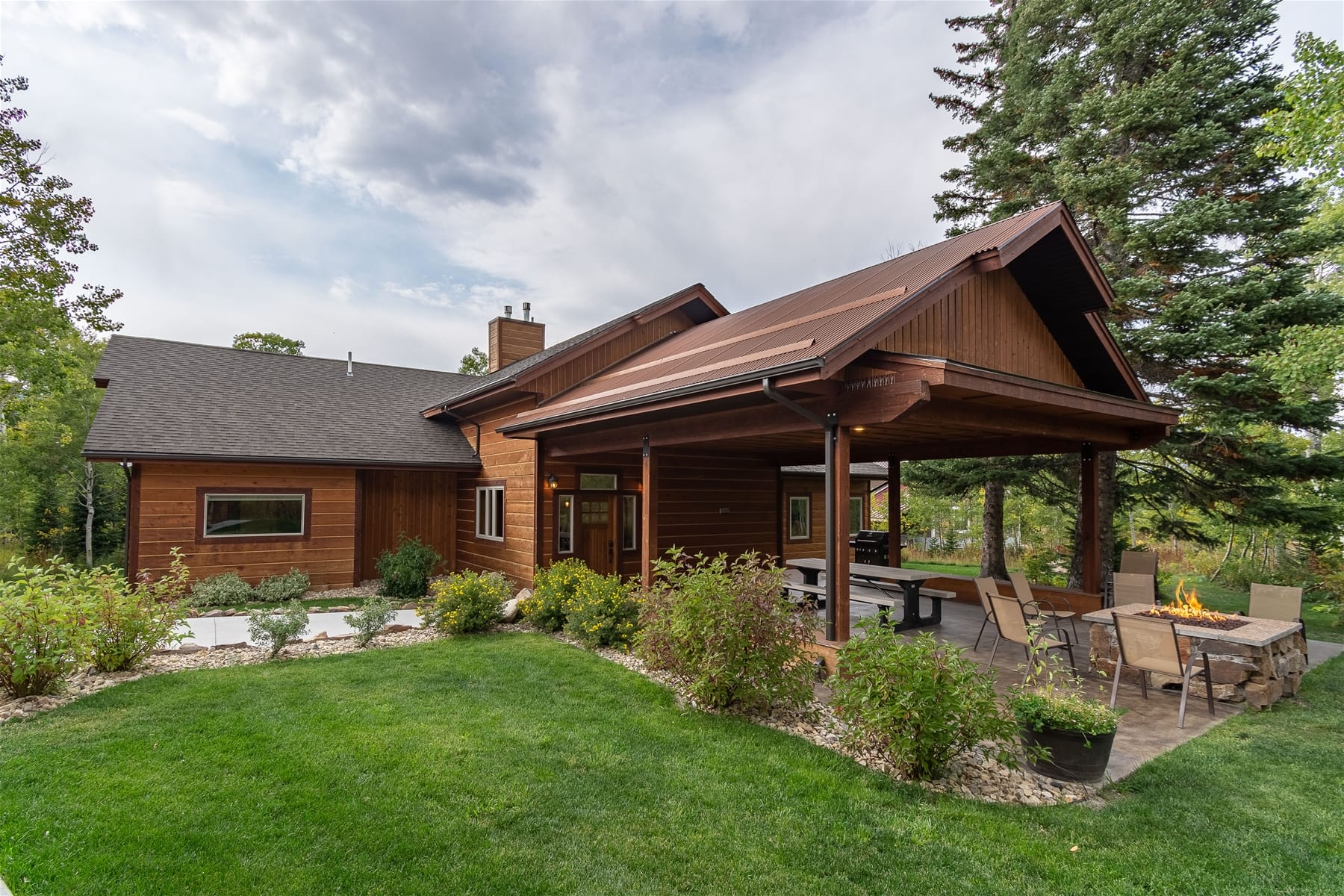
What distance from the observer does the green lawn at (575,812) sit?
2754 millimetres

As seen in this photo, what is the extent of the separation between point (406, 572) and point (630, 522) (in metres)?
3.88

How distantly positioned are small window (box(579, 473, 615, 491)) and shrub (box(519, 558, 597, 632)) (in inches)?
84.7

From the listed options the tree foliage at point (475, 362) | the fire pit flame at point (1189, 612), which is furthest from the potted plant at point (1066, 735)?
the tree foliage at point (475, 362)

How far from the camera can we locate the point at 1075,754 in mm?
3602

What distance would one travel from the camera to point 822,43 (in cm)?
951

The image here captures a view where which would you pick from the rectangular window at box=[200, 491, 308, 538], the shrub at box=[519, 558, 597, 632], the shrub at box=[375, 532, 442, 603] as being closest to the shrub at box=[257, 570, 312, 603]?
the rectangular window at box=[200, 491, 308, 538]

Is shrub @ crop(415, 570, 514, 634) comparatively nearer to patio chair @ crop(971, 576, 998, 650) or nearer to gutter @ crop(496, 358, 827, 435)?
gutter @ crop(496, 358, 827, 435)

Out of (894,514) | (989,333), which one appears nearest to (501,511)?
(894,514)

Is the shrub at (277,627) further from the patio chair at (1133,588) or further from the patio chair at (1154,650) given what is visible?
the patio chair at (1133,588)

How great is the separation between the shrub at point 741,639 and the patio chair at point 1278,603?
4710 mm

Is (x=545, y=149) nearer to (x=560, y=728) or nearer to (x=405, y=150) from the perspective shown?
(x=405, y=150)

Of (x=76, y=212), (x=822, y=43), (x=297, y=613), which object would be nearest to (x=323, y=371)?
(x=76, y=212)

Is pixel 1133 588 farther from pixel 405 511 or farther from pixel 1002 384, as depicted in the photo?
pixel 405 511

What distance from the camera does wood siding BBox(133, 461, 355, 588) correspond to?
31.2 ft
